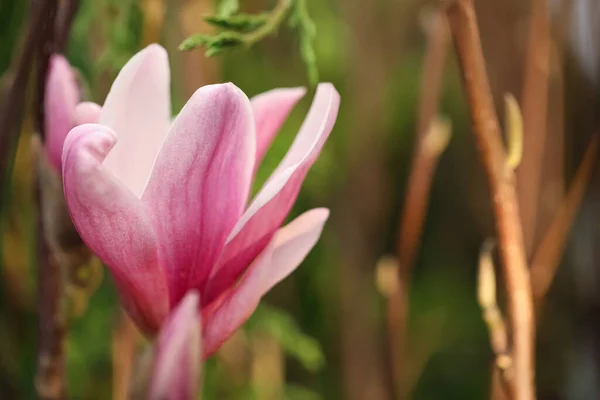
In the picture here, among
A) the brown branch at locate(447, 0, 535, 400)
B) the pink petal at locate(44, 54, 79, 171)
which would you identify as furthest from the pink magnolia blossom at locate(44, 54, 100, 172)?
the brown branch at locate(447, 0, 535, 400)

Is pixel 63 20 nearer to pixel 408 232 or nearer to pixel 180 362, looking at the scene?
pixel 180 362

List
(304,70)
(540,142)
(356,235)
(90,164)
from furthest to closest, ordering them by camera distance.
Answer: (304,70)
(356,235)
(540,142)
(90,164)

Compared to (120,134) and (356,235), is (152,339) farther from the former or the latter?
(356,235)

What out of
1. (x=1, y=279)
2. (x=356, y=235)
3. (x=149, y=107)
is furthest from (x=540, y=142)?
(x=1, y=279)

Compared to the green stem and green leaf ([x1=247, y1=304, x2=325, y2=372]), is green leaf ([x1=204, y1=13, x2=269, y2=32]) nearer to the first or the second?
the green stem

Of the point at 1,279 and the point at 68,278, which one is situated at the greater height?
the point at 68,278

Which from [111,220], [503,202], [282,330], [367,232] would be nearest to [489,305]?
[503,202]

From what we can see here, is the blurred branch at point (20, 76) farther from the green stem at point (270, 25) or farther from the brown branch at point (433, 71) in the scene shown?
the brown branch at point (433, 71)
